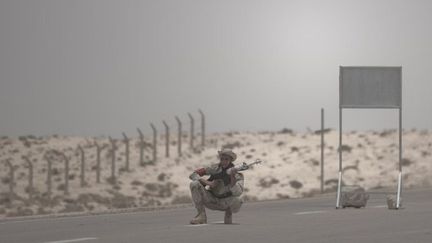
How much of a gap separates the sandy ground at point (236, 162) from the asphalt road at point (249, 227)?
27.2 meters

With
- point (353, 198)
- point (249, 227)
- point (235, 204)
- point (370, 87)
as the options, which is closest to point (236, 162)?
point (353, 198)

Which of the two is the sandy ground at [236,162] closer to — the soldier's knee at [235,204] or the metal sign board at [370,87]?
the metal sign board at [370,87]

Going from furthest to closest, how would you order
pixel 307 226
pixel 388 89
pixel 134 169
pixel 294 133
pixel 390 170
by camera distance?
1. pixel 294 133
2. pixel 134 169
3. pixel 390 170
4. pixel 388 89
5. pixel 307 226

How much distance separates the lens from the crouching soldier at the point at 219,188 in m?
21.4

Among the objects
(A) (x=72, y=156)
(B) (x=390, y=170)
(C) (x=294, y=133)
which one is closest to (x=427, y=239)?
(B) (x=390, y=170)

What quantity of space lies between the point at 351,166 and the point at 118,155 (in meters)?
23.2

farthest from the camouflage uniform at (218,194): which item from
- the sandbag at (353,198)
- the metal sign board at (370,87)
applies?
the sandbag at (353,198)

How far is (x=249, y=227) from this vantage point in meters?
21.0

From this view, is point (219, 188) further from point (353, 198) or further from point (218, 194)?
point (353, 198)

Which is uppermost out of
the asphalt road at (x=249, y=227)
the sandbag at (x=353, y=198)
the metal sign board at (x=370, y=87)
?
the metal sign board at (x=370, y=87)

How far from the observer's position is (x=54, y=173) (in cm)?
8688

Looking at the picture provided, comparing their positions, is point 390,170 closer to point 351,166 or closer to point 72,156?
point 351,166

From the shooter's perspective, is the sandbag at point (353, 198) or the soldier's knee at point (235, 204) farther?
the sandbag at point (353, 198)

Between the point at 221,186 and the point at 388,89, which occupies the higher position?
the point at 388,89
